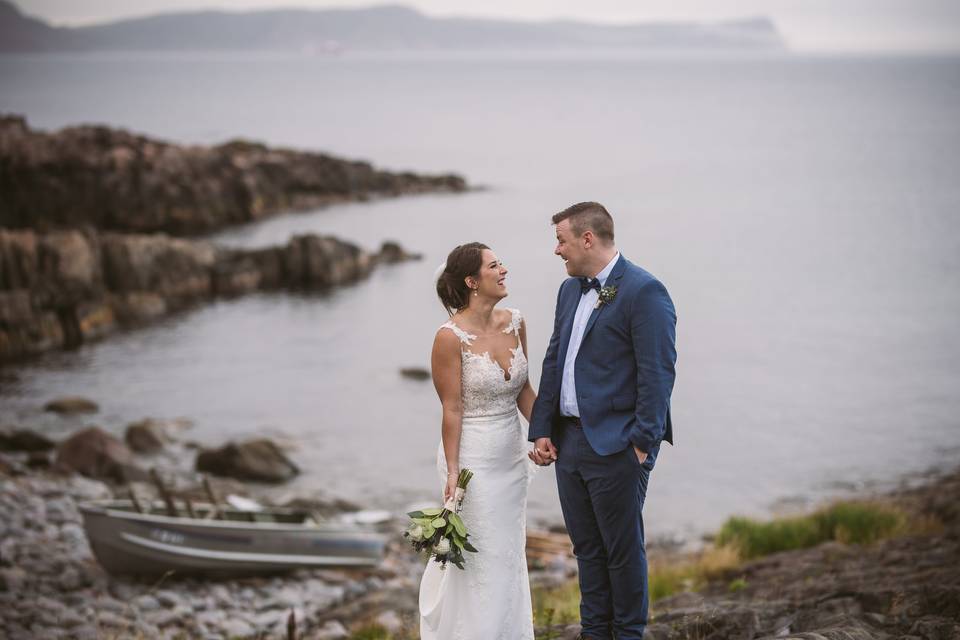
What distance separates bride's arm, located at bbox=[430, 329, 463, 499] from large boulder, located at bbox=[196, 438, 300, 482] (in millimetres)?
16420

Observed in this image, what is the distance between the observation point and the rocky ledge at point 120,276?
32.6 m

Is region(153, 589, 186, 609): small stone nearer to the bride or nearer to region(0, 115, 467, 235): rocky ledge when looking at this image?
the bride

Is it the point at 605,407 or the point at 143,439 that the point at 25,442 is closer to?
the point at 143,439

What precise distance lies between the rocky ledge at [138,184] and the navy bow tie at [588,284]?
46.4 metres

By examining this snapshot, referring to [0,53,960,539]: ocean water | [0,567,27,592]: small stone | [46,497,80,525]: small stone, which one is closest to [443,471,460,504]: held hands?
[0,567,27,592]: small stone

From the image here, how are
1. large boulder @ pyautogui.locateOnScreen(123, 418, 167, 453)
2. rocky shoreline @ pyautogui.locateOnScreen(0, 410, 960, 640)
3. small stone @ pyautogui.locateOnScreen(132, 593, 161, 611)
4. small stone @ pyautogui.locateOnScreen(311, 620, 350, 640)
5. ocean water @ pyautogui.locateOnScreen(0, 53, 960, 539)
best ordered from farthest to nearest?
ocean water @ pyautogui.locateOnScreen(0, 53, 960, 539), large boulder @ pyautogui.locateOnScreen(123, 418, 167, 453), small stone @ pyautogui.locateOnScreen(132, 593, 161, 611), small stone @ pyautogui.locateOnScreen(311, 620, 350, 640), rocky shoreline @ pyautogui.locateOnScreen(0, 410, 960, 640)

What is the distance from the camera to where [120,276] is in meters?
36.8

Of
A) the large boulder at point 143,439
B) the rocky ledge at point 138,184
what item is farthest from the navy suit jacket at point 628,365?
the rocky ledge at point 138,184

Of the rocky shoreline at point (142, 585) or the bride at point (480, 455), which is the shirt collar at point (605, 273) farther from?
the rocky shoreline at point (142, 585)

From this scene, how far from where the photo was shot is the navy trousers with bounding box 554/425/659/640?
505 cm

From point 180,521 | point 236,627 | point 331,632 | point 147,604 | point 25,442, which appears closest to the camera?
point 331,632

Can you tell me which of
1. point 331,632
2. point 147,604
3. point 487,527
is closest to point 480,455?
point 487,527

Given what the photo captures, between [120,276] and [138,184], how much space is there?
17511 millimetres

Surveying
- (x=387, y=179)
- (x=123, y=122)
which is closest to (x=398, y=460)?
(x=387, y=179)
